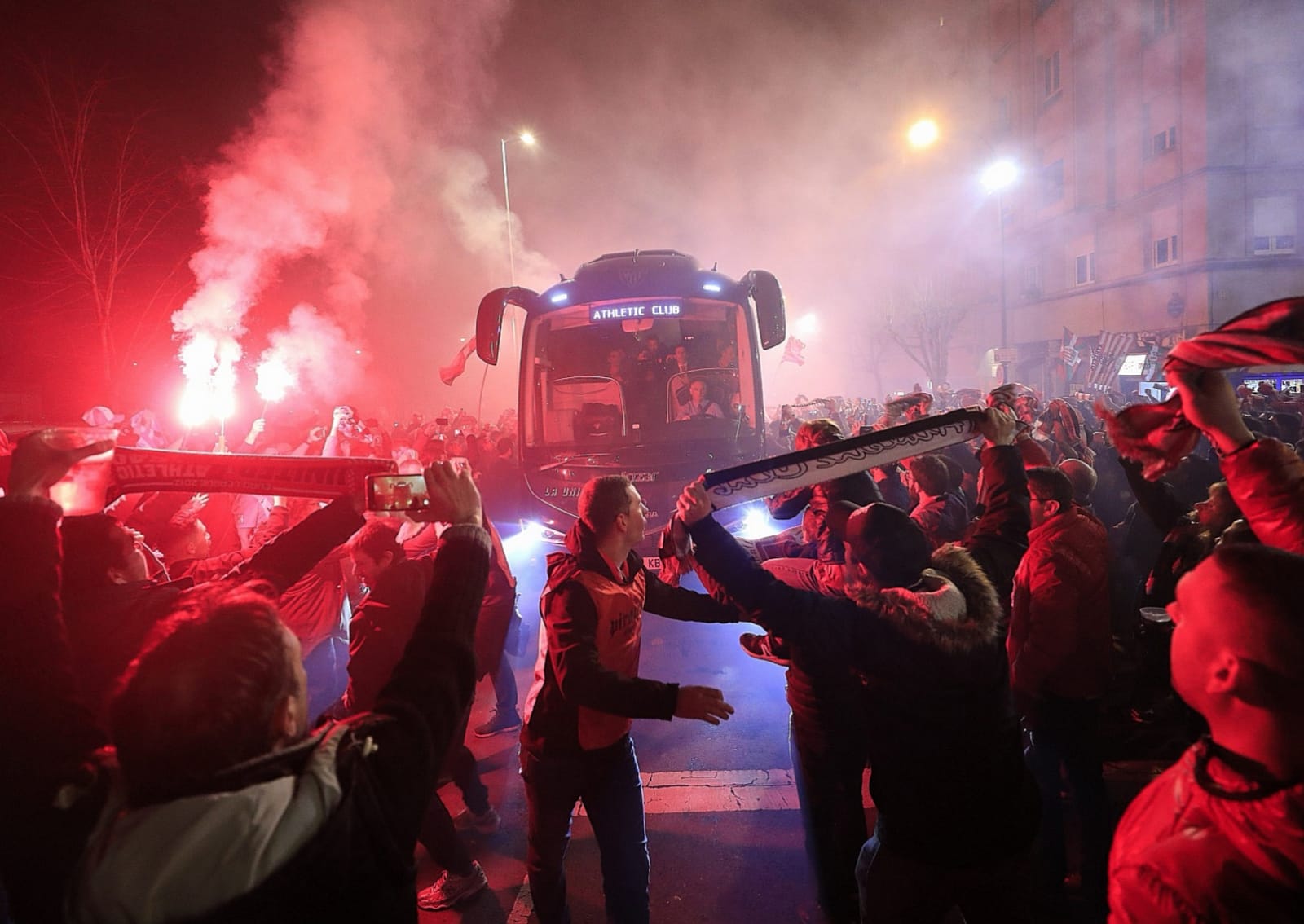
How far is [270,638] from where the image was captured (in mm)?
1289

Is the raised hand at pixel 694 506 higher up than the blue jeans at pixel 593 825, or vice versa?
the raised hand at pixel 694 506

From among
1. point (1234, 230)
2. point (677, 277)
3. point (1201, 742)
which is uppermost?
point (1234, 230)

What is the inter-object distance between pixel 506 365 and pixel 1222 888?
35.2m

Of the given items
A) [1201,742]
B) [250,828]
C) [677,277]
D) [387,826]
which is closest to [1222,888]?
[1201,742]

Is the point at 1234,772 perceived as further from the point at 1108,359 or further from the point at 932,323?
the point at 932,323

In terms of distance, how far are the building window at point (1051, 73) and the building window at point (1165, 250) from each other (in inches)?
420

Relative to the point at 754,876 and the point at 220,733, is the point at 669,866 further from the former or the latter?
the point at 220,733

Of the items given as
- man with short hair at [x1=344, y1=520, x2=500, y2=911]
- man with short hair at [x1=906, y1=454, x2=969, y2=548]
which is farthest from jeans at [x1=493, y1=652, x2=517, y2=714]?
man with short hair at [x1=906, y1=454, x2=969, y2=548]

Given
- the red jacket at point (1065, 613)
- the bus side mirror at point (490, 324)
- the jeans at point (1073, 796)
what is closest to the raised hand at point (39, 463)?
the red jacket at point (1065, 613)

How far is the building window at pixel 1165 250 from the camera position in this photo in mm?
27641

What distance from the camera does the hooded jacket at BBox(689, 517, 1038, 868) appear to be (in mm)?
2238

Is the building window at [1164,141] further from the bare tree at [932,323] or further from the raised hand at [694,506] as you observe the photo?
the raised hand at [694,506]

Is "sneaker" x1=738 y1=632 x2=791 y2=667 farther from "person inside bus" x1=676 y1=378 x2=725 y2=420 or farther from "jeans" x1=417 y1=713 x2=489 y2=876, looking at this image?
"person inside bus" x1=676 y1=378 x2=725 y2=420

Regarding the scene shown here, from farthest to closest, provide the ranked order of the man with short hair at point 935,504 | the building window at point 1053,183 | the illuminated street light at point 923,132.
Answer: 1. the building window at point 1053,183
2. the illuminated street light at point 923,132
3. the man with short hair at point 935,504
